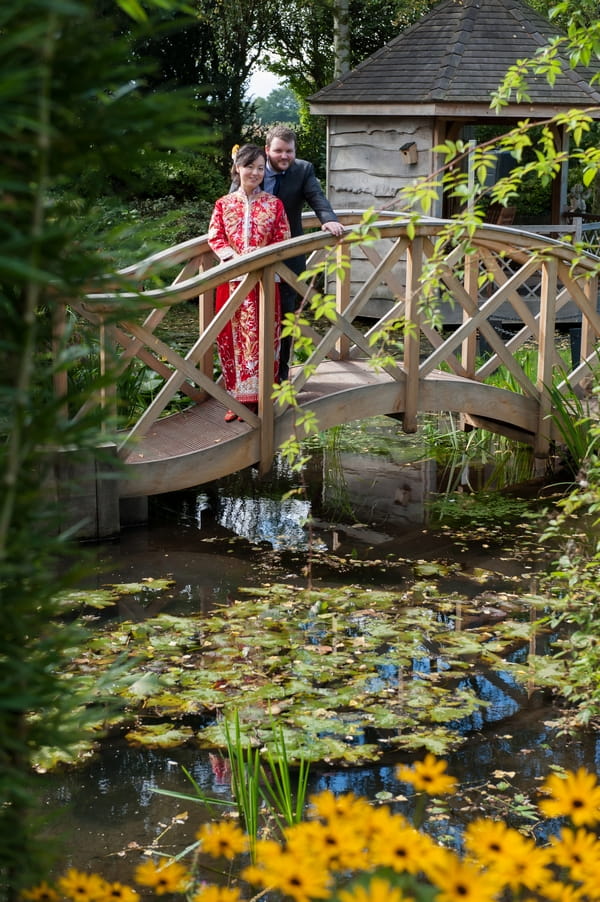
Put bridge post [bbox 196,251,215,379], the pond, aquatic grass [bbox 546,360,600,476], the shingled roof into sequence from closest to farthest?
the pond → bridge post [bbox 196,251,215,379] → aquatic grass [bbox 546,360,600,476] → the shingled roof

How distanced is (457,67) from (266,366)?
28.6 feet

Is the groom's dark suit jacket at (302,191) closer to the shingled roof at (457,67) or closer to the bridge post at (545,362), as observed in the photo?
the bridge post at (545,362)

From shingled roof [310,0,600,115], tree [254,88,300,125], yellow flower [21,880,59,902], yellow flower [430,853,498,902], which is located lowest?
yellow flower [21,880,59,902]

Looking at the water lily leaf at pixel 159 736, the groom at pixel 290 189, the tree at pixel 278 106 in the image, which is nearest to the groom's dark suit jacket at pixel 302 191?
the groom at pixel 290 189

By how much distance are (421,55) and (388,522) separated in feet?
30.5


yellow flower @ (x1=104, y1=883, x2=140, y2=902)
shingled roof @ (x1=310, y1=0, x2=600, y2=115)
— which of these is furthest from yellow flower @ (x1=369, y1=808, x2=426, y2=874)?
shingled roof @ (x1=310, y1=0, x2=600, y2=115)

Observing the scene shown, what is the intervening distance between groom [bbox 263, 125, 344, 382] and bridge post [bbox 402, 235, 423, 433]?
55 cm

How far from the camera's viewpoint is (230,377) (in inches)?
275

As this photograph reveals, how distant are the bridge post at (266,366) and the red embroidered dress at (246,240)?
11cm

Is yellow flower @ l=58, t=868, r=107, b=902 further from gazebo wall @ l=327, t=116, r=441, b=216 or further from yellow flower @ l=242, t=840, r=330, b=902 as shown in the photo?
gazebo wall @ l=327, t=116, r=441, b=216

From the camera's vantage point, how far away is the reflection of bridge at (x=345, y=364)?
6348 millimetres

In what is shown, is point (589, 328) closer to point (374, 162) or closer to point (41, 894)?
point (374, 162)

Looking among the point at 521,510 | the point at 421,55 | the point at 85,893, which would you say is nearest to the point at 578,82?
the point at 421,55

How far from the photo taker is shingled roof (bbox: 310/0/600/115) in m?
13.4
